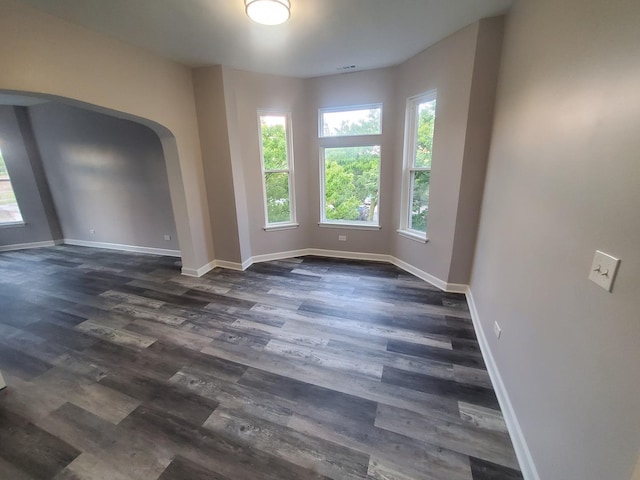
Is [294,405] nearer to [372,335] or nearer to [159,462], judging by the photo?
[159,462]

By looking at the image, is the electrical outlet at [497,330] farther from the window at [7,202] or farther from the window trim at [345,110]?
the window at [7,202]

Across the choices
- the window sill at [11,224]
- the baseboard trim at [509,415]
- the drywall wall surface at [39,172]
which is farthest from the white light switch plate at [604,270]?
the window sill at [11,224]

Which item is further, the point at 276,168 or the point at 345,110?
the point at 276,168

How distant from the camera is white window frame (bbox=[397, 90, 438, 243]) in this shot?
3.22 m

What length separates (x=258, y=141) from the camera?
12.1 ft

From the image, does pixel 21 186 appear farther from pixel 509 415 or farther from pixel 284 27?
pixel 509 415

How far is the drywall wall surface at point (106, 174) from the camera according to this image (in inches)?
166

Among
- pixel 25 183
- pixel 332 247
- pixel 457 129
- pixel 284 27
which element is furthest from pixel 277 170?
pixel 25 183

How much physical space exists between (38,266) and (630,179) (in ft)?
21.6

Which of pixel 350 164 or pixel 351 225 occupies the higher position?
pixel 350 164

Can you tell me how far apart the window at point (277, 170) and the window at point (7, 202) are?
5.17 metres

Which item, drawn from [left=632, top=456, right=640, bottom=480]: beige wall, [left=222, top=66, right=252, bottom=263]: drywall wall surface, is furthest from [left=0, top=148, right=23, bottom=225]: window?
[left=632, top=456, right=640, bottom=480]: beige wall

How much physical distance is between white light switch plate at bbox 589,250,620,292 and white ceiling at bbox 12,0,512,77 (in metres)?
2.24

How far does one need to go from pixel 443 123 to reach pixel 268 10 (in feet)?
6.70
